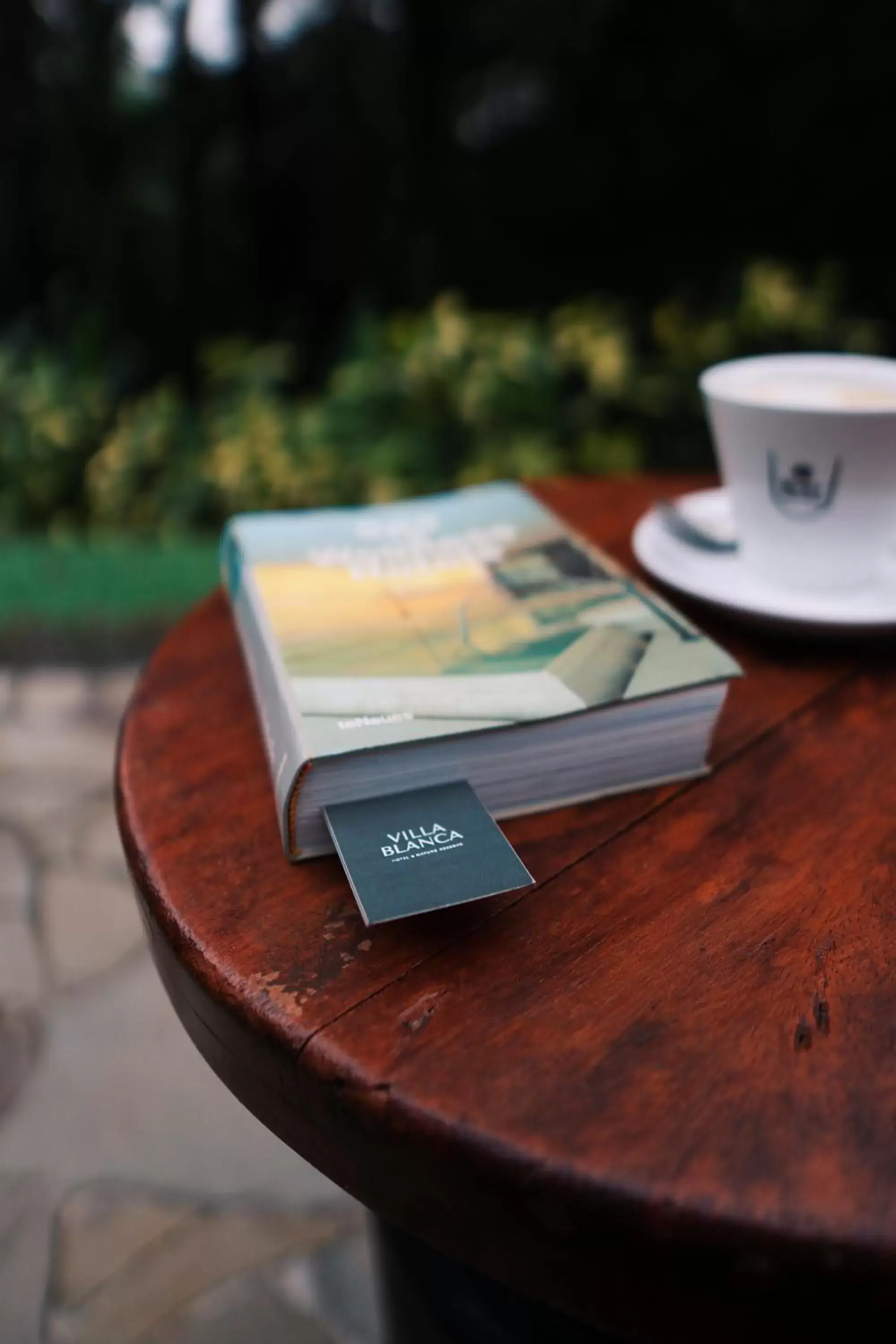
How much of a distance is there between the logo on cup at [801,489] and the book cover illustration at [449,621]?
10 centimetres

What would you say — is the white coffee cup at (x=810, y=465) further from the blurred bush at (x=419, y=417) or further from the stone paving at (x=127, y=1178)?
the blurred bush at (x=419, y=417)

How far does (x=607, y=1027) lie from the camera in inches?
15.4

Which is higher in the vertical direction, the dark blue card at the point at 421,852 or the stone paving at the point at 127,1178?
the dark blue card at the point at 421,852

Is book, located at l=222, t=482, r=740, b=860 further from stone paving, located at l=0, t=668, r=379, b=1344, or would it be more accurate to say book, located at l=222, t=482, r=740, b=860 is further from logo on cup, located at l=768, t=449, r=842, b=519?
stone paving, located at l=0, t=668, r=379, b=1344

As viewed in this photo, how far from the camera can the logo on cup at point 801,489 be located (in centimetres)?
61

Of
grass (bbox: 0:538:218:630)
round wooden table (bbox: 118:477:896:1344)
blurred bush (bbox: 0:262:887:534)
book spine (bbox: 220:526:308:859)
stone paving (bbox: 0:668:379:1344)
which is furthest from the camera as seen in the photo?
blurred bush (bbox: 0:262:887:534)

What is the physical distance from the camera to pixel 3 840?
4.84 ft

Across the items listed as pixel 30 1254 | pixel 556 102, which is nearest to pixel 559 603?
pixel 30 1254

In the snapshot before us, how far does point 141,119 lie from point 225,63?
0.27m

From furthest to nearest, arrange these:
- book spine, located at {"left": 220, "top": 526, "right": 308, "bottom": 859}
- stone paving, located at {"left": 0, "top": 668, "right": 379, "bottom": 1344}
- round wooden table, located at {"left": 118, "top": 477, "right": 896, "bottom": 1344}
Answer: stone paving, located at {"left": 0, "top": 668, "right": 379, "bottom": 1344}
book spine, located at {"left": 220, "top": 526, "right": 308, "bottom": 859}
round wooden table, located at {"left": 118, "top": 477, "right": 896, "bottom": 1344}

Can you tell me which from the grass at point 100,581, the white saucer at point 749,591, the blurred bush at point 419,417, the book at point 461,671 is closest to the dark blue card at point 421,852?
the book at point 461,671

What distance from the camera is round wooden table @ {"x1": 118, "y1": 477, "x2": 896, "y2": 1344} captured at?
33 cm

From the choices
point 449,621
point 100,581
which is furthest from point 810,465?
point 100,581

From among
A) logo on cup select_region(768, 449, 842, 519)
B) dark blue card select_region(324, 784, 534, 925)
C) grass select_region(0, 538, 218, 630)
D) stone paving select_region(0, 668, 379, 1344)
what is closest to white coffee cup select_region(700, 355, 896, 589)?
logo on cup select_region(768, 449, 842, 519)
